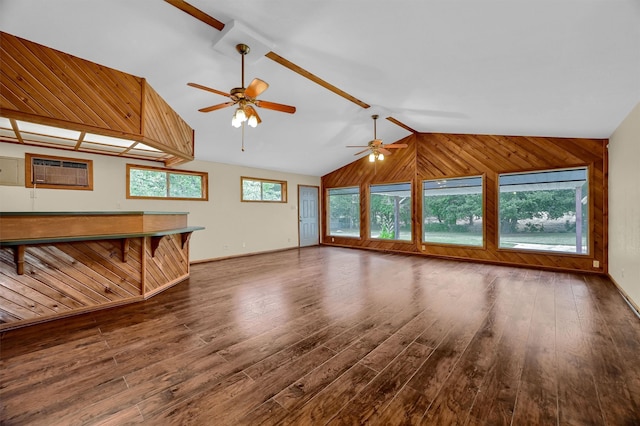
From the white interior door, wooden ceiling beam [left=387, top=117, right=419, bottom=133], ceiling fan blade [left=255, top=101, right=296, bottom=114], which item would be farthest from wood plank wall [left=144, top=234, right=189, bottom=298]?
wooden ceiling beam [left=387, top=117, right=419, bottom=133]

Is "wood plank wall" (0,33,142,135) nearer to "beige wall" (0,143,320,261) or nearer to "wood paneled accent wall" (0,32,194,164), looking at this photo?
"wood paneled accent wall" (0,32,194,164)

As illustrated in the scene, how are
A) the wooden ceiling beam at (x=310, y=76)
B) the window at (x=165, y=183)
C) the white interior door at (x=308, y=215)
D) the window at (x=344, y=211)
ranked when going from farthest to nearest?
1. the white interior door at (x=308, y=215)
2. the window at (x=344, y=211)
3. the window at (x=165, y=183)
4. the wooden ceiling beam at (x=310, y=76)

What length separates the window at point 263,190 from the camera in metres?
7.31

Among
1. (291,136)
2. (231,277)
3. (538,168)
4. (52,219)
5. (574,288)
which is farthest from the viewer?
(291,136)

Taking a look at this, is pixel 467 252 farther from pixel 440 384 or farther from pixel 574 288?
pixel 440 384

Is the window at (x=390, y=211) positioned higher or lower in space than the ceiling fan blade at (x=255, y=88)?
lower

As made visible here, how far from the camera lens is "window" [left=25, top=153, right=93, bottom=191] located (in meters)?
4.32

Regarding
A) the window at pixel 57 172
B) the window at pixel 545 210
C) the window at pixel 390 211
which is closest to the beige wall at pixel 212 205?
the window at pixel 57 172

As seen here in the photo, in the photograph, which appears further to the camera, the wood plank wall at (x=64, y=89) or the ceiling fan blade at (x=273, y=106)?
the ceiling fan blade at (x=273, y=106)

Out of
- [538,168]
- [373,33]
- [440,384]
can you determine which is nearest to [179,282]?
[440,384]

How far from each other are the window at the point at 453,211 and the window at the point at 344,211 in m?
2.23

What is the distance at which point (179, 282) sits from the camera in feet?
14.7

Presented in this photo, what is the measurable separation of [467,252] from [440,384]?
16.9ft

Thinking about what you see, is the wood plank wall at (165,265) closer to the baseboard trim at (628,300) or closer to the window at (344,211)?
the window at (344,211)
